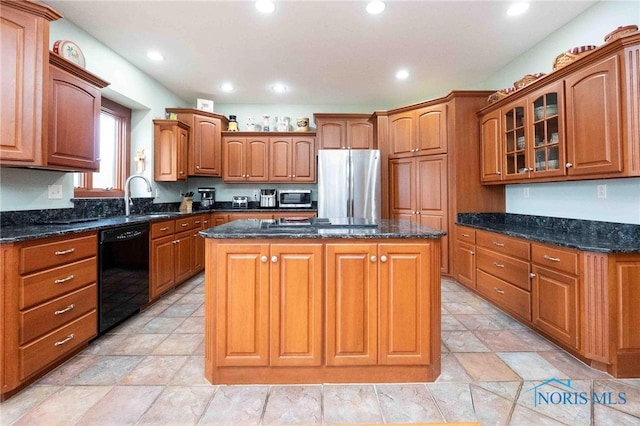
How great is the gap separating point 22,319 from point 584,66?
4.10 m

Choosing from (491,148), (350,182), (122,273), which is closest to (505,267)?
(491,148)

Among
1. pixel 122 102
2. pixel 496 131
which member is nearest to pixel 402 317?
pixel 496 131

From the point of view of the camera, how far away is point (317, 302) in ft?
5.44

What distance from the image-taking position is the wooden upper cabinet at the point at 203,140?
4.31 m

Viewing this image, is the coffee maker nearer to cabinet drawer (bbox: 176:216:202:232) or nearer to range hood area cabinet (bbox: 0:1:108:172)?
cabinet drawer (bbox: 176:216:202:232)

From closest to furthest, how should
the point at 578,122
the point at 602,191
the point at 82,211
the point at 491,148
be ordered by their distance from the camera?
the point at 578,122
the point at 602,191
the point at 82,211
the point at 491,148

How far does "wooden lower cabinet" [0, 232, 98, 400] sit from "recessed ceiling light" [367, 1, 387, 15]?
9.66ft

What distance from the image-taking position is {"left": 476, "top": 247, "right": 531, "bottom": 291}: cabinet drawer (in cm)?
236

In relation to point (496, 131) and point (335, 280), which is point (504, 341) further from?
point (496, 131)

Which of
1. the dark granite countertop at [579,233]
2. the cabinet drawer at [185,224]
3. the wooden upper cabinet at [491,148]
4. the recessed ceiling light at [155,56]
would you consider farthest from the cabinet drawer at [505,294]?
the recessed ceiling light at [155,56]

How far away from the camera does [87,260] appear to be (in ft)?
6.81

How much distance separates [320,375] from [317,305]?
17.3 inches

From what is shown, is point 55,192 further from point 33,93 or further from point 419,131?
point 419,131

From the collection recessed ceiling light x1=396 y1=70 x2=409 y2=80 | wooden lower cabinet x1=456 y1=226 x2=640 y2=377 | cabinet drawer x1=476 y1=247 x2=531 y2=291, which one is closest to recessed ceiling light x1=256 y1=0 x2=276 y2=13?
recessed ceiling light x1=396 y1=70 x2=409 y2=80
